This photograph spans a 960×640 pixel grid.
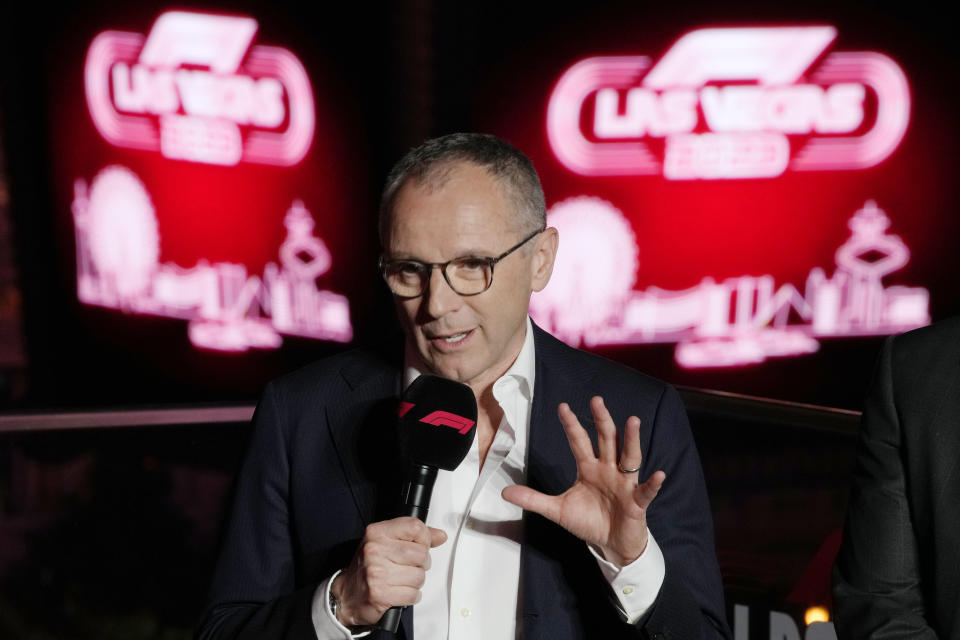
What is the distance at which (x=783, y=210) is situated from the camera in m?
5.65

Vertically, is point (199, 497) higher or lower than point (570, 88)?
lower

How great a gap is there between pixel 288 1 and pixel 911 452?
511cm

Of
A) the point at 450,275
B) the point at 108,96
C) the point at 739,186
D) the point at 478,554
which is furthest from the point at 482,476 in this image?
the point at 108,96

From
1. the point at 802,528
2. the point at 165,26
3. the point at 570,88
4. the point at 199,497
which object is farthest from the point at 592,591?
the point at 165,26

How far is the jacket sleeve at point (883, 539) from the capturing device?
174 cm

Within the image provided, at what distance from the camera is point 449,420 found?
1.62 metres

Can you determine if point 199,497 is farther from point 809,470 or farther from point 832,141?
point 832,141

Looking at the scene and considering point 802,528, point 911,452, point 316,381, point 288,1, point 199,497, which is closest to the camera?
point 911,452

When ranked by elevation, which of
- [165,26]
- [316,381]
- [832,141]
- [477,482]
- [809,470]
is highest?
[165,26]

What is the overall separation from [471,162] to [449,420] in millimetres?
450

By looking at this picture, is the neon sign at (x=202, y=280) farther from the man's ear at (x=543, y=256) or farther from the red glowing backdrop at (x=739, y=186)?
the man's ear at (x=543, y=256)

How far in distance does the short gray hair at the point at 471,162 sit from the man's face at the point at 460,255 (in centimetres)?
1

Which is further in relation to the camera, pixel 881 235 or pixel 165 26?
pixel 165 26

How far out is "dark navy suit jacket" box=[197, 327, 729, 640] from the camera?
1758mm
